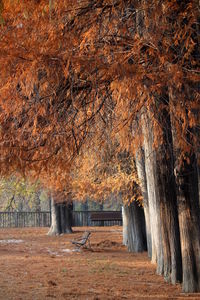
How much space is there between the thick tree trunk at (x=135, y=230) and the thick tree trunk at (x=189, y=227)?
1001cm

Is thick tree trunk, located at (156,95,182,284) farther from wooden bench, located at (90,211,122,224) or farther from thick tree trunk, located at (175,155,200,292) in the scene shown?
wooden bench, located at (90,211,122,224)

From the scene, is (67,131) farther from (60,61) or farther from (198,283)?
(198,283)

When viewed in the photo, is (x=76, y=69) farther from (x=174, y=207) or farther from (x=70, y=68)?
(x=174, y=207)

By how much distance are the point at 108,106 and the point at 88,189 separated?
1046cm

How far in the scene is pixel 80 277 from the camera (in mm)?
13516

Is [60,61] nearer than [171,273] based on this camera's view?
Yes

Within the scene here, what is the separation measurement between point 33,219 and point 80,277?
1174 inches

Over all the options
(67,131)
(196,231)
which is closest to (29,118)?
(67,131)

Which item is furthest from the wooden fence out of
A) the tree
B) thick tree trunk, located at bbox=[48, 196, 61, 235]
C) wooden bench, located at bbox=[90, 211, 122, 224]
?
the tree

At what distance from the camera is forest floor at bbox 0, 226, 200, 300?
10.8 metres

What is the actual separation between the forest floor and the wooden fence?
835 inches

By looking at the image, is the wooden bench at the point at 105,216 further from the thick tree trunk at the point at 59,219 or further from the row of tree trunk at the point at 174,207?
the row of tree trunk at the point at 174,207

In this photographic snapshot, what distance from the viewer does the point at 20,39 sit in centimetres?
758

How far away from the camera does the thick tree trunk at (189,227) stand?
35.3ft
